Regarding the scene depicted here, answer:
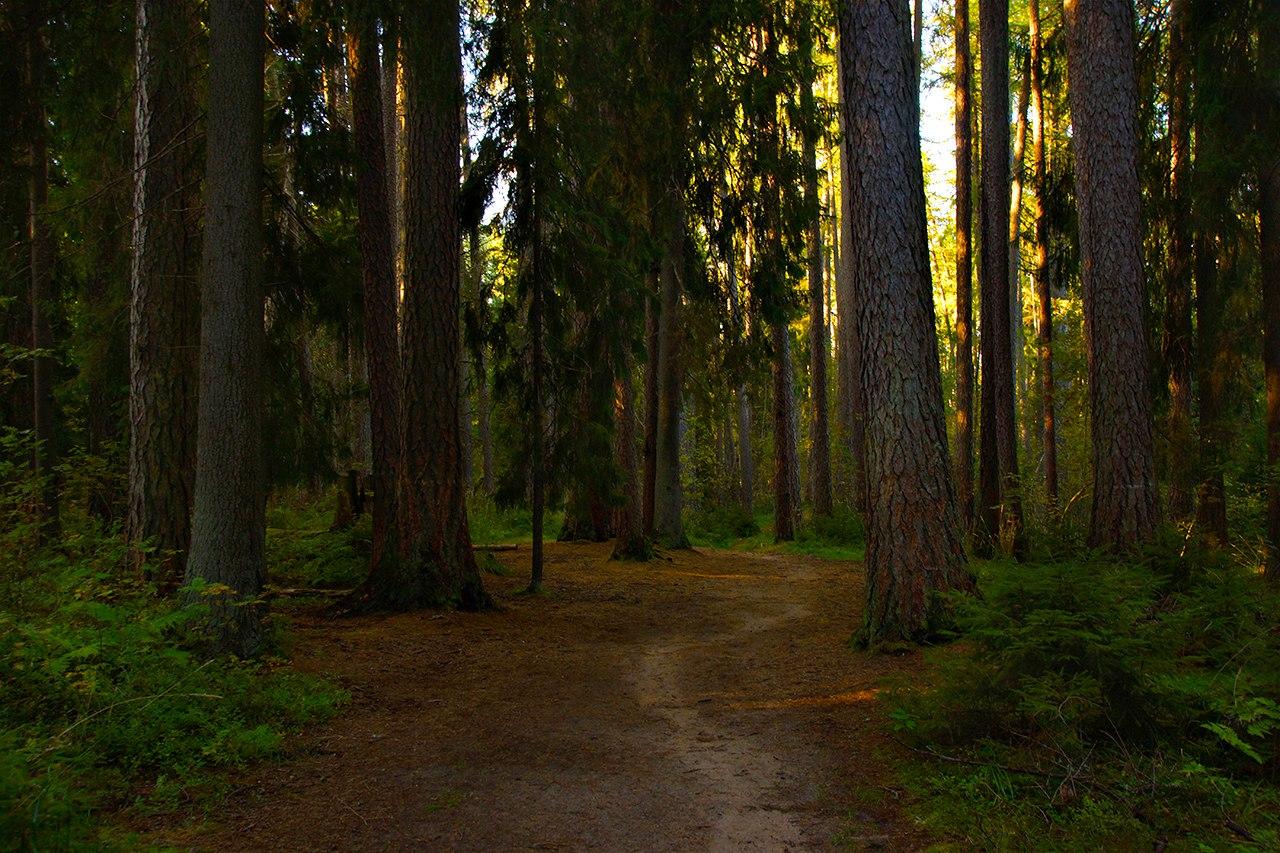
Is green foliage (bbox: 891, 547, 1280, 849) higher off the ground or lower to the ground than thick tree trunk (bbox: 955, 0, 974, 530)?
lower

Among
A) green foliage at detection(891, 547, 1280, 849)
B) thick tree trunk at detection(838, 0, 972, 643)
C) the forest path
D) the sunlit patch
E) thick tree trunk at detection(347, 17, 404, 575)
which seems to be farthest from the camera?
thick tree trunk at detection(347, 17, 404, 575)

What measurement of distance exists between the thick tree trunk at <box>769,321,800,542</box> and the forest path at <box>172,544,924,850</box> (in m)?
8.30

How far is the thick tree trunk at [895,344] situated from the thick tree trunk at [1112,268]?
7.92 ft

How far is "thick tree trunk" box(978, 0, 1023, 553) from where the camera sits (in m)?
13.3

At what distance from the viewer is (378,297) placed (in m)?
9.93

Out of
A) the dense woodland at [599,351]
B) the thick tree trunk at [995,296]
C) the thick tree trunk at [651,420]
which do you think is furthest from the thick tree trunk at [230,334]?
the thick tree trunk at [995,296]

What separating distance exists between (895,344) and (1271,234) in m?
5.87

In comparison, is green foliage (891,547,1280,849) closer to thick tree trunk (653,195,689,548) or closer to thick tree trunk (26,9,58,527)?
thick tree trunk (26,9,58,527)

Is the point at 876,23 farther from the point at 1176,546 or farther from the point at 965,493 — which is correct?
the point at 965,493

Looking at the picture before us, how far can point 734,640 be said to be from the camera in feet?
28.7

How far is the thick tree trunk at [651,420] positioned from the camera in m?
15.8

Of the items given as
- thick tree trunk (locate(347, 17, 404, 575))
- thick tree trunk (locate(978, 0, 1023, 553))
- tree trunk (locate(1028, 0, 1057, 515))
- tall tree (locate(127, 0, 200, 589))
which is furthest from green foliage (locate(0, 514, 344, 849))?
tree trunk (locate(1028, 0, 1057, 515))

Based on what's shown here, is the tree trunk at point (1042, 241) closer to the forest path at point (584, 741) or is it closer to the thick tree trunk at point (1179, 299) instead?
the thick tree trunk at point (1179, 299)

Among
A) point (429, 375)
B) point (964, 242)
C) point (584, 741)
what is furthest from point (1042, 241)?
point (584, 741)
